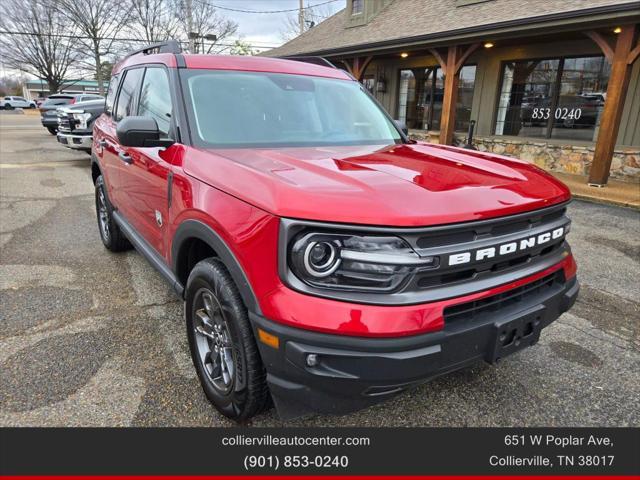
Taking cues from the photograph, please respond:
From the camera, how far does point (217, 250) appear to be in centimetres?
207

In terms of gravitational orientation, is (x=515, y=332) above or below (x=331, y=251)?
below

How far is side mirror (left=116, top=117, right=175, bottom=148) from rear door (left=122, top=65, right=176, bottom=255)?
13 cm

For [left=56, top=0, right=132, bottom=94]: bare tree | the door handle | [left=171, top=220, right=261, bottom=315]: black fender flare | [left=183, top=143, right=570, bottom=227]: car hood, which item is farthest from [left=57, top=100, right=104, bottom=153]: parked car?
[left=56, top=0, right=132, bottom=94]: bare tree

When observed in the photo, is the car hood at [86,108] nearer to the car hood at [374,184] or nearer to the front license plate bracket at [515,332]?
the car hood at [374,184]

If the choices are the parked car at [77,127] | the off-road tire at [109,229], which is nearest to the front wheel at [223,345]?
the off-road tire at [109,229]

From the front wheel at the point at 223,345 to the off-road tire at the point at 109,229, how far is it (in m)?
2.50

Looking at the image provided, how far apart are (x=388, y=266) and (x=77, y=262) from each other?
3.99m

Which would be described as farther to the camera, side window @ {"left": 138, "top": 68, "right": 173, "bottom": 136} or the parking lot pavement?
side window @ {"left": 138, "top": 68, "right": 173, "bottom": 136}

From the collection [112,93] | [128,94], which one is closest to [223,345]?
[128,94]

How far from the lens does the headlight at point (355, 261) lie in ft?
5.58

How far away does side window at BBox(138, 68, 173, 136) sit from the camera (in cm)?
286

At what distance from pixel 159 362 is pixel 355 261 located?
1766 millimetres

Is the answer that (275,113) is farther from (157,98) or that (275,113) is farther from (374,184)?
(374,184)

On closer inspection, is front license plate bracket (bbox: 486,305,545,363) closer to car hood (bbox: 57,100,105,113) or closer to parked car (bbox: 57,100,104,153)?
parked car (bbox: 57,100,104,153)
